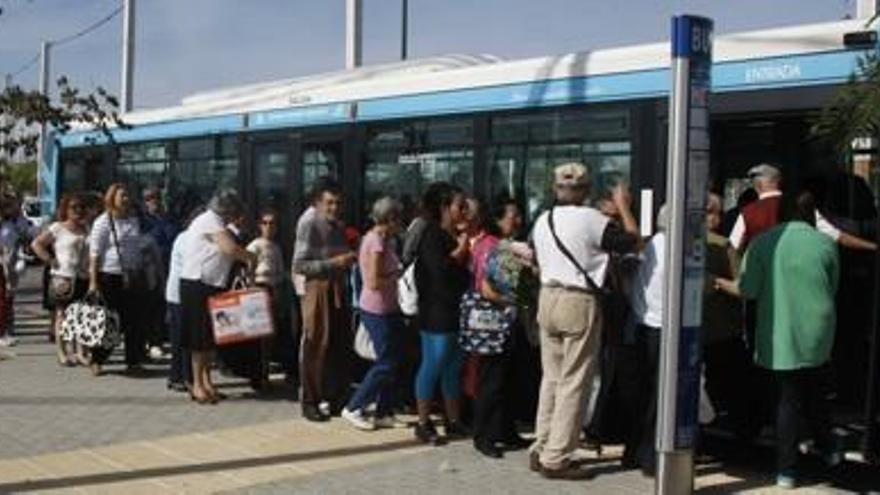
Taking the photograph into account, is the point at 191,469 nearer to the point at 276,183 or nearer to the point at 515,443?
the point at 515,443

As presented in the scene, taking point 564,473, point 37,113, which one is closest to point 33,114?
point 37,113

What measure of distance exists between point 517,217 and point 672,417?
2205mm

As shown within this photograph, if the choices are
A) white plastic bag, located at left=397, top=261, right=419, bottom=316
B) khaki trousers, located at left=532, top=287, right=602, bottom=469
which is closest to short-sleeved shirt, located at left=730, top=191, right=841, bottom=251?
khaki trousers, located at left=532, top=287, right=602, bottom=469

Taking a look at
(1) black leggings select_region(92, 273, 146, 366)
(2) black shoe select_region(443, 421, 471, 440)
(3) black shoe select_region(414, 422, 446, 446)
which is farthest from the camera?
(1) black leggings select_region(92, 273, 146, 366)

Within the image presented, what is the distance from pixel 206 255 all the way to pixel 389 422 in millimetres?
2239

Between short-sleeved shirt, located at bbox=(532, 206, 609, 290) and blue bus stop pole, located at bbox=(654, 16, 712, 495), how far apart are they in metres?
0.62

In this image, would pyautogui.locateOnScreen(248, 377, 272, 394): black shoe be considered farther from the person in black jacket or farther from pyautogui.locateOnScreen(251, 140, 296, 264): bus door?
the person in black jacket

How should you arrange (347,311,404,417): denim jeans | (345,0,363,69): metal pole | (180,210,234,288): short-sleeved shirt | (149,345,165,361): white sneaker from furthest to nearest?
(345,0,363,69): metal pole → (149,345,165,361): white sneaker → (180,210,234,288): short-sleeved shirt → (347,311,404,417): denim jeans

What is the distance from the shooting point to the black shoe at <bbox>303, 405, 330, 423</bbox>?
10211 millimetres

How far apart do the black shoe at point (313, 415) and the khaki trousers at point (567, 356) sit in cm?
254

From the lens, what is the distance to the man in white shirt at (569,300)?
7977 millimetres

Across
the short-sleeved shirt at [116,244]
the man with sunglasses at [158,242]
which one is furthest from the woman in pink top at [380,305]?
the man with sunglasses at [158,242]

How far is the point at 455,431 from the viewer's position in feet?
31.2

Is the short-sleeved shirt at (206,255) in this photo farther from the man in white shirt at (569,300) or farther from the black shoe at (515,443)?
the man in white shirt at (569,300)
